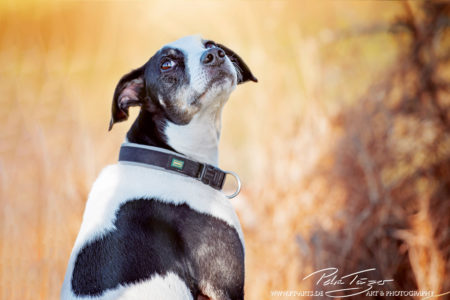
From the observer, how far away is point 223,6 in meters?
3.19

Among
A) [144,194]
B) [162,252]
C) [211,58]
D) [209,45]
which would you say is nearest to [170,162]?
[144,194]

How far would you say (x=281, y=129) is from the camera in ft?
9.71

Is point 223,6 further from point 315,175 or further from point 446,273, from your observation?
point 446,273

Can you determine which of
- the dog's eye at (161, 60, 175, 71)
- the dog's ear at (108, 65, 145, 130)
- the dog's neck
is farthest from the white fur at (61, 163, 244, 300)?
the dog's eye at (161, 60, 175, 71)

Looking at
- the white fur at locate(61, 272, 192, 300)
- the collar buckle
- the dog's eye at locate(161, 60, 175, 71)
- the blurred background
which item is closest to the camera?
the white fur at locate(61, 272, 192, 300)

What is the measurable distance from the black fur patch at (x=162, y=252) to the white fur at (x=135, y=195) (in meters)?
0.02

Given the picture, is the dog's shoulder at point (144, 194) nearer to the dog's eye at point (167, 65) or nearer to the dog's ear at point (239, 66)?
the dog's eye at point (167, 65)

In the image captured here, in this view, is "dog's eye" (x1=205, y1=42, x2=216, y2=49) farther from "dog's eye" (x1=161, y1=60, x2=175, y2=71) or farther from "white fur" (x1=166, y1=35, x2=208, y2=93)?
"dog's eye" (x1=161, y1=60, x2=175, y2=71)

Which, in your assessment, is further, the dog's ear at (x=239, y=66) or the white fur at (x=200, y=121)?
the dog's ear at (x=239, y=66)

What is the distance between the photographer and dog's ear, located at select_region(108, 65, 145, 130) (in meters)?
1.57

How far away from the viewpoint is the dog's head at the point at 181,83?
59.0 inches

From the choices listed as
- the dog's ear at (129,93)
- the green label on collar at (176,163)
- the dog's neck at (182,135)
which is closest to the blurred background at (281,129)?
the dog's ear at (129,93)

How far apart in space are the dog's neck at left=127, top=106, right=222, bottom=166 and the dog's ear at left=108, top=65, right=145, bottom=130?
8 cm

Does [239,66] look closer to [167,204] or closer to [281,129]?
[167,204]
